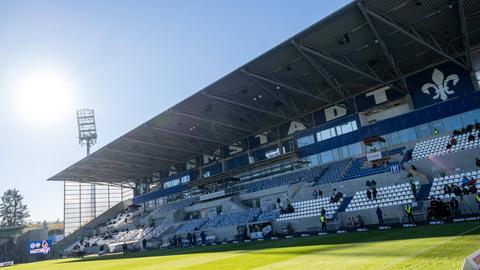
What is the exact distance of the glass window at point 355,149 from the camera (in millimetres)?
37263

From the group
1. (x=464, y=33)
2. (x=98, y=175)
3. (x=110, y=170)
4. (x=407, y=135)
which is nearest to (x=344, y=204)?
(x=407, y=135)

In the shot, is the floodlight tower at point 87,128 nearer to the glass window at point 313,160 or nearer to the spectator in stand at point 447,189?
the glass window at point 313,160

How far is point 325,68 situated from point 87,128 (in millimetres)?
61182

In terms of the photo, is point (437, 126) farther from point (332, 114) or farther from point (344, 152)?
point (332, 114)

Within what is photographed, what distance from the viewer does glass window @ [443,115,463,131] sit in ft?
100

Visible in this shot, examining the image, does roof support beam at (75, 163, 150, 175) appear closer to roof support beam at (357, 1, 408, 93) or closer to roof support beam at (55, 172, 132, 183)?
roof support beam at (55, 172, 132, 183)

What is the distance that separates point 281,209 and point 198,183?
23335 millimetres

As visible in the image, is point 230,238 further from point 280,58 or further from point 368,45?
point 368,45

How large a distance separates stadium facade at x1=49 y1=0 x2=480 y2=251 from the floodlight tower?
19897mm

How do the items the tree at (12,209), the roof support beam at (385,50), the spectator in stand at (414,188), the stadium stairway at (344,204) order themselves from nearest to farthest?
the spectator in stand at (414,188), the roof support beam at (385,50), the stadium stairway at (344,204), the tree at (12,209)

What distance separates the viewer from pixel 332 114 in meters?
40.3

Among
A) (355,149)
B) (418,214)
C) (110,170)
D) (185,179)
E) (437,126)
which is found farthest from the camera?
(110,170)

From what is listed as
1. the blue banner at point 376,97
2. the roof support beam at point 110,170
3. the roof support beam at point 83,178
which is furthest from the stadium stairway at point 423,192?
the roof support beam at point 83,178

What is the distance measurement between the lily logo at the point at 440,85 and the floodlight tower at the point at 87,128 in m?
65.7
